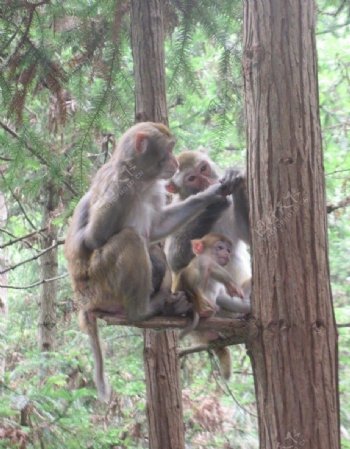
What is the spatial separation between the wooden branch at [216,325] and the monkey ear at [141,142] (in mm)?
1171

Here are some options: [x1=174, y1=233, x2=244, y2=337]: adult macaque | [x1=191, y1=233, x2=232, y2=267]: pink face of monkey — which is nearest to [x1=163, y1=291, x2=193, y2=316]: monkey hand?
[x1=174, y1=233, x2=244, y2=337]: adult macaque

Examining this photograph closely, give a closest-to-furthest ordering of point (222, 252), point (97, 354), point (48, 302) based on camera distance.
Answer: point (97, 354) < point (222, 252) < point (48, 302)

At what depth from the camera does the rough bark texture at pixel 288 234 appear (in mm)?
2727

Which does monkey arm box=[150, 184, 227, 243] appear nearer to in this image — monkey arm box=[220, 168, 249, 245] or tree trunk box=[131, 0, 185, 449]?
monkey arm box=[220, 168, 249, 245]

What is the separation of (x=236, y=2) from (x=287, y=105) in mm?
2529

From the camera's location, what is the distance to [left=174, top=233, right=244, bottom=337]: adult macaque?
4148mm

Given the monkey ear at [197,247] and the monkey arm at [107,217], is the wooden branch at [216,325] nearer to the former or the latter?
the monkey arm at [107,217]

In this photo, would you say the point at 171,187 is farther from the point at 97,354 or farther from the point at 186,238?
the point at 97,354

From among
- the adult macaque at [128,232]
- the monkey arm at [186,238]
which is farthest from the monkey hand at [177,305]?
the monkey arm at [186,238]

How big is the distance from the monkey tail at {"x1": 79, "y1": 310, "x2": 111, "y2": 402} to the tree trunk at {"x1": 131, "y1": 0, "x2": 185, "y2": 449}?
31.7 inches

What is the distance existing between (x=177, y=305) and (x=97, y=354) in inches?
28.8

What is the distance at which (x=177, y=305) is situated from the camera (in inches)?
153

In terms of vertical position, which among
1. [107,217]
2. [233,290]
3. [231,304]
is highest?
[107,217]

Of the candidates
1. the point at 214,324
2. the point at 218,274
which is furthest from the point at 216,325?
the point at 218,274
